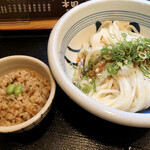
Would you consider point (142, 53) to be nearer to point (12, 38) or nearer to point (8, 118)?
point (8, 118)

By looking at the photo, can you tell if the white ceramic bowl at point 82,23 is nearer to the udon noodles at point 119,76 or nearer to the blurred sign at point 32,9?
the udon noodles at point 119,76

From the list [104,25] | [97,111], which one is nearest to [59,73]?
[97,111]

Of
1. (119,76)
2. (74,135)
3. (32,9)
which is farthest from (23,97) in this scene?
(32,9)

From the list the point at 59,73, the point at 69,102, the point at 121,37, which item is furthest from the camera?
the point at 121,37

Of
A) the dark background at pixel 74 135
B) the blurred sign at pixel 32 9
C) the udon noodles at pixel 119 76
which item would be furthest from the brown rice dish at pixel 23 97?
the blurred sign at pixel 32 9

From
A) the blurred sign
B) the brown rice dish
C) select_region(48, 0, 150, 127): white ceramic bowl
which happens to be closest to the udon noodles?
select_region(48, 0, 150, 127): white ceramic bowl

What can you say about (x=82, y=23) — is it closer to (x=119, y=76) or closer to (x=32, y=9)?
(x=119, y=76)

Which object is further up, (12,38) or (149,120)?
(149,120)
